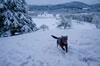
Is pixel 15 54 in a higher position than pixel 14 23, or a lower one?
lower

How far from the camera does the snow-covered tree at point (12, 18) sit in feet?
27.4

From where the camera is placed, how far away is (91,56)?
304cm

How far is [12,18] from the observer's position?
28.2 ft

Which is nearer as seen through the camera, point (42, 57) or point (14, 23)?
point (42, 57)

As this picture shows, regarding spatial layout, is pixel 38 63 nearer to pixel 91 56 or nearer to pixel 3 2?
pixel 91 56

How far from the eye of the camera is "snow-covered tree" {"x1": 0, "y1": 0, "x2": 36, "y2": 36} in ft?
27.4

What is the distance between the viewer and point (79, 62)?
2.72 m

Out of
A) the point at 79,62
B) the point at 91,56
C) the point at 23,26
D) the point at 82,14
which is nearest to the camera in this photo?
the point at 79,62

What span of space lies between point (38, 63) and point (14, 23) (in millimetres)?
6870

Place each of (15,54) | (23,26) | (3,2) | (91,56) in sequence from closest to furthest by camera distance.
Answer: (91,56)
(15,54)
(3,2)
(23,26)

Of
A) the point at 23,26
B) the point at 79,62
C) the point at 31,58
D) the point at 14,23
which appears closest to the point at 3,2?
the point at 14,23

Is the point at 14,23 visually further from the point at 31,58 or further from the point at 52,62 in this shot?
the point at 52,62

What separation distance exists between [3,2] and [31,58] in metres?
7.44

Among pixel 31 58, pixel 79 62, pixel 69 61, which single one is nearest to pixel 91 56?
pixel 79 62
